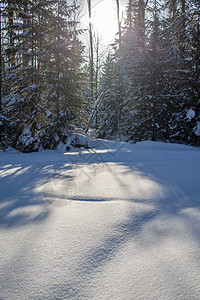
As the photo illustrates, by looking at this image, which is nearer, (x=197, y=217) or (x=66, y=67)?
(x=197, y=217)

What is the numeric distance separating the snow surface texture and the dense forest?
17.6ft

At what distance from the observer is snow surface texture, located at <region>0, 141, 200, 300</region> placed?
2.44ft

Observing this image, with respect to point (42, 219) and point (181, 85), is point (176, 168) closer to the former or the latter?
point (42, 219)

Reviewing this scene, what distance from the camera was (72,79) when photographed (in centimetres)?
815

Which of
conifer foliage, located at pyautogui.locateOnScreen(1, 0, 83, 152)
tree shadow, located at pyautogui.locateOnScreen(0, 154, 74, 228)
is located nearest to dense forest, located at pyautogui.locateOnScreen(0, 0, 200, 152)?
conifer foliage, located at pyautogui.locateOnScreen(1, 0, 83, 152)

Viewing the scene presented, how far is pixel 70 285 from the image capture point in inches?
29.8

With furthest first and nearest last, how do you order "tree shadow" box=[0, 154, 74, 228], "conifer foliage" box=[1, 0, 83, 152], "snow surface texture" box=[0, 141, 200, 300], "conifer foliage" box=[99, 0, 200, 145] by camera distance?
"conifer foliage" box=[99, 0, 200, 145], "conifer foliage" box=[1, 0, 83, 152], "tree shadow" box=[0, 154, 74, 228], "snow surface texture" box=[0, 141, 200, 300]

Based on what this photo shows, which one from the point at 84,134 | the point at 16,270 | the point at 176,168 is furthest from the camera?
the point at 84,134

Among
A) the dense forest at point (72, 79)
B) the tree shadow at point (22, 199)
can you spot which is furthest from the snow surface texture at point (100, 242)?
the dense forest at point (72, 79)

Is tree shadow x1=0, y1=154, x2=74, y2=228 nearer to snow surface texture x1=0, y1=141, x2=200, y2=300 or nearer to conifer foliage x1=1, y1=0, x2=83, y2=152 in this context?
snow surface texture x1=0, y1=141, x2=200, y2=300

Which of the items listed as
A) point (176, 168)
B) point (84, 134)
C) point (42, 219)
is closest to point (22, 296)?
point (42, 219)

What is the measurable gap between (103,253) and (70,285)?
0.24 metres

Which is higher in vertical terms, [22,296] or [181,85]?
[181,85]

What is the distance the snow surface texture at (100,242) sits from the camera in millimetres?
745
